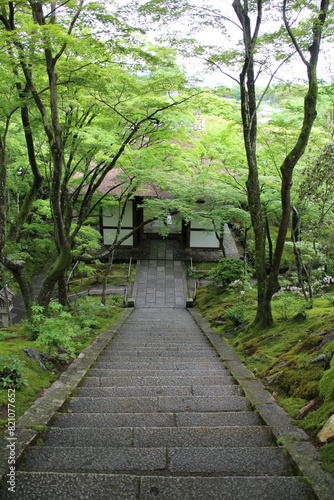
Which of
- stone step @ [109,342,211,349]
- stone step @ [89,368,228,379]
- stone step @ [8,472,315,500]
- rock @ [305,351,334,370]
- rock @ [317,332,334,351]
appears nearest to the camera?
stone step @ [8,472,315,500]

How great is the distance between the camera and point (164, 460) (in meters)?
2.53

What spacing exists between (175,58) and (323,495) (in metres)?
8.35

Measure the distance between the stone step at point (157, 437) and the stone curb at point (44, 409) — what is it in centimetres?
19

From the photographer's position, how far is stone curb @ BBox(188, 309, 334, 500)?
2.35 m

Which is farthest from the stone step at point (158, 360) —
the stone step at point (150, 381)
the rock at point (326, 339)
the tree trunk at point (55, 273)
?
the tree trunk at point (55, 273)

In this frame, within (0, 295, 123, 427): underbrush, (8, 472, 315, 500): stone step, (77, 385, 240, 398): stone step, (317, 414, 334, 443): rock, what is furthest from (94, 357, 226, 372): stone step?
(8, 472, 315, 500): stone step

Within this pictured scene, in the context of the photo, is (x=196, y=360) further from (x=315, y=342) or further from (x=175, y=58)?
(x=175, y=58)

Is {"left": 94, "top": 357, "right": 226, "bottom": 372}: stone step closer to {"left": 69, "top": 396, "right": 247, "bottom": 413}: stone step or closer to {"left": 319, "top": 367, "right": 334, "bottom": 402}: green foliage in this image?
{"left": 69, "top": 396, "right": 247, "bottom": 413}: stone step

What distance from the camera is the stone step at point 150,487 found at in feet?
7.11

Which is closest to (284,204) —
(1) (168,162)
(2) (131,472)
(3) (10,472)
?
(2) (131,472)

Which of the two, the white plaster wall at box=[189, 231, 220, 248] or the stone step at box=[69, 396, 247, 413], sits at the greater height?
the white plaster wall at box=[189, 231, 220, 248]

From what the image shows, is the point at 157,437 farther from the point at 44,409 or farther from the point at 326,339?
the point at 326,339

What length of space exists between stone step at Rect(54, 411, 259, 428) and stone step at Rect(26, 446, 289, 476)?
1.79ft

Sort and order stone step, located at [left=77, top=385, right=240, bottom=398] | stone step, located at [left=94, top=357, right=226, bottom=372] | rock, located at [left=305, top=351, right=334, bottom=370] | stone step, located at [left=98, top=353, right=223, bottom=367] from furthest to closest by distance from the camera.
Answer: stone step, located at [left=98, top=353, right=223, bottom=367] → stone step, located at [left=94, top=357, right=226, bottom=372] → stone step, located at [left=77, top=385, right=240, bottom=398] → rock, located at [left=305, top=351, right=334, bottom=370]
